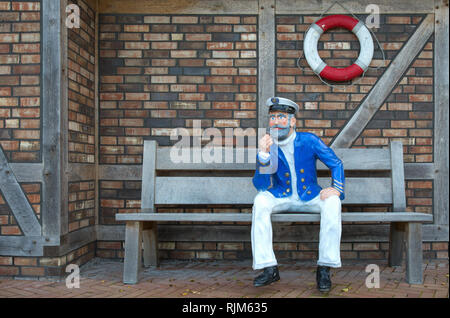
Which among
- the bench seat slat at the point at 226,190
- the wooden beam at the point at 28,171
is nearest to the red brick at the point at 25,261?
the wooden beam at the point at 28,171

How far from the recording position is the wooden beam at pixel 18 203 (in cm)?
346

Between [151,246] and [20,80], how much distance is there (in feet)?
6.05

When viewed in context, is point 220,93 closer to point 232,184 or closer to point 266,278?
point 232,184

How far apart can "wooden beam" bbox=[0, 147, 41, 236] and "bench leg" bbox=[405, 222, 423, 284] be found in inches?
118

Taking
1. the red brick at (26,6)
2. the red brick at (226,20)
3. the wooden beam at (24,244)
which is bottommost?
the wooden beam at (24,244)

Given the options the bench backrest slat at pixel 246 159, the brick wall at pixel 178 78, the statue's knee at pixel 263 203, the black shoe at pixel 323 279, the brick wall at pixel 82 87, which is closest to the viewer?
the black shoe at pixel 323 279

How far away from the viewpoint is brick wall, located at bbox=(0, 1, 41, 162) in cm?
348

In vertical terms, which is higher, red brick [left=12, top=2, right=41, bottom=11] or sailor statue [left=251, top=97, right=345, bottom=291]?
red brick [left=12, top=2, right=41, bottom=11]

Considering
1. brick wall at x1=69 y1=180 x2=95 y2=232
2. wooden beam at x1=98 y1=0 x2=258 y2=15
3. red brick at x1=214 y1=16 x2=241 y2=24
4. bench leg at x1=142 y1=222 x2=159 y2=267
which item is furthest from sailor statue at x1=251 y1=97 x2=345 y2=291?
brick wall at x1=69 y1=180 x2=95 y2=232

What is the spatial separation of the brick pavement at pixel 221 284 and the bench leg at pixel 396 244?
10cm

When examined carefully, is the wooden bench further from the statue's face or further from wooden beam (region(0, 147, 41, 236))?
wooden beam (region(0, 147, 41, 236))

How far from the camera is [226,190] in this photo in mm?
3748

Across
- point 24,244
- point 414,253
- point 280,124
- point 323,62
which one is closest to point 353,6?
point 323,62

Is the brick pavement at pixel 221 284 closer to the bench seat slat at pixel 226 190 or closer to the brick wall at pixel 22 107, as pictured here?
the brick wall at pixel 22 107
